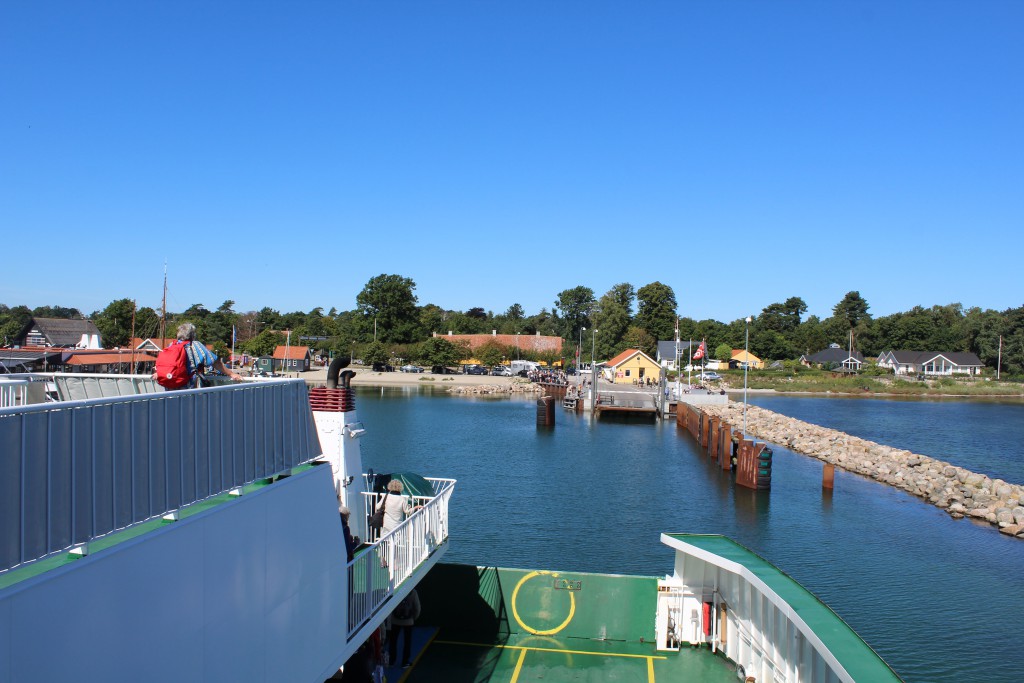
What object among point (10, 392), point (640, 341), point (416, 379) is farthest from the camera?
point (640, 341)

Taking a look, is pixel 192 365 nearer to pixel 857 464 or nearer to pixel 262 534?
pixel 262 534

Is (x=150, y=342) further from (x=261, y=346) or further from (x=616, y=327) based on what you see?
(x=616, y=327)

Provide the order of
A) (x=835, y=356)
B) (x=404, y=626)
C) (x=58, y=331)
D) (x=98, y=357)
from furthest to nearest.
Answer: (x=835, y=356) → (x=58, y=331) → (x=98, y=357) → (x=404, y=626)

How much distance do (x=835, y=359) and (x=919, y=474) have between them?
90.0 metres

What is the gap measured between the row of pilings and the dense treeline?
4554 centimetres

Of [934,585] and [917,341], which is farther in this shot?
[917,341]

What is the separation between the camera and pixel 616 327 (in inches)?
4417

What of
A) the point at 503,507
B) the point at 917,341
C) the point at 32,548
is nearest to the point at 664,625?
the point at 32,548

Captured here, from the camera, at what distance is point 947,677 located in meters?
14.4

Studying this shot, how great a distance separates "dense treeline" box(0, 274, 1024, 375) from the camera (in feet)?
339

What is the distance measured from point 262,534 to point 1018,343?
395 ft

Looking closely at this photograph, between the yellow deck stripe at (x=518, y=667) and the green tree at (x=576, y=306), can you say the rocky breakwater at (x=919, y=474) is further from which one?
the green tree at (x=576, y=306)

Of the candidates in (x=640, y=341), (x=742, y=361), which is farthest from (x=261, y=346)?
(x=742, y=361)

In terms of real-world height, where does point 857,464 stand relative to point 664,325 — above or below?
below
